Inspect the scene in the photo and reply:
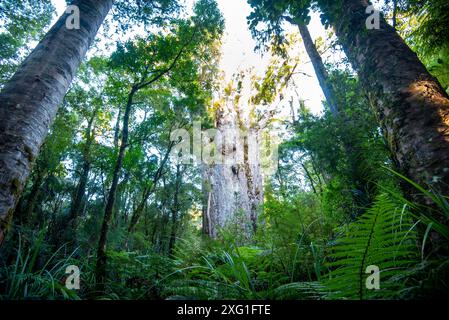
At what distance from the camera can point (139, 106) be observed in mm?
13305

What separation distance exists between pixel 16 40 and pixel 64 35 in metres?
13.3

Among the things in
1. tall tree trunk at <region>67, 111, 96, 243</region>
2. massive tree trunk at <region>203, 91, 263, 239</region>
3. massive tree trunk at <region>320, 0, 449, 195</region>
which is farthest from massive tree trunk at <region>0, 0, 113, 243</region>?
tall tree trunk at <region>67, 111, 96, 243</region>

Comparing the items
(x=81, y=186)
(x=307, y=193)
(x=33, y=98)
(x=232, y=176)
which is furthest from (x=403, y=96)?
(x=81, y=186)

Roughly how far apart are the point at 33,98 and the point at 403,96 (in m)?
3.24

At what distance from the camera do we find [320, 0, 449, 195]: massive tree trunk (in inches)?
60.5

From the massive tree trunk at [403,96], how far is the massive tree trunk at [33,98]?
292cm

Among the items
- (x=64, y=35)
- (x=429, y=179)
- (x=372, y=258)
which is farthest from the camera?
(x=64, y=35)

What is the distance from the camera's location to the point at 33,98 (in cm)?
199

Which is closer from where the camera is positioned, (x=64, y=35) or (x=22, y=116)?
(x=22, y=116)

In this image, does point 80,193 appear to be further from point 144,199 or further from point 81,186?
point 144,199
